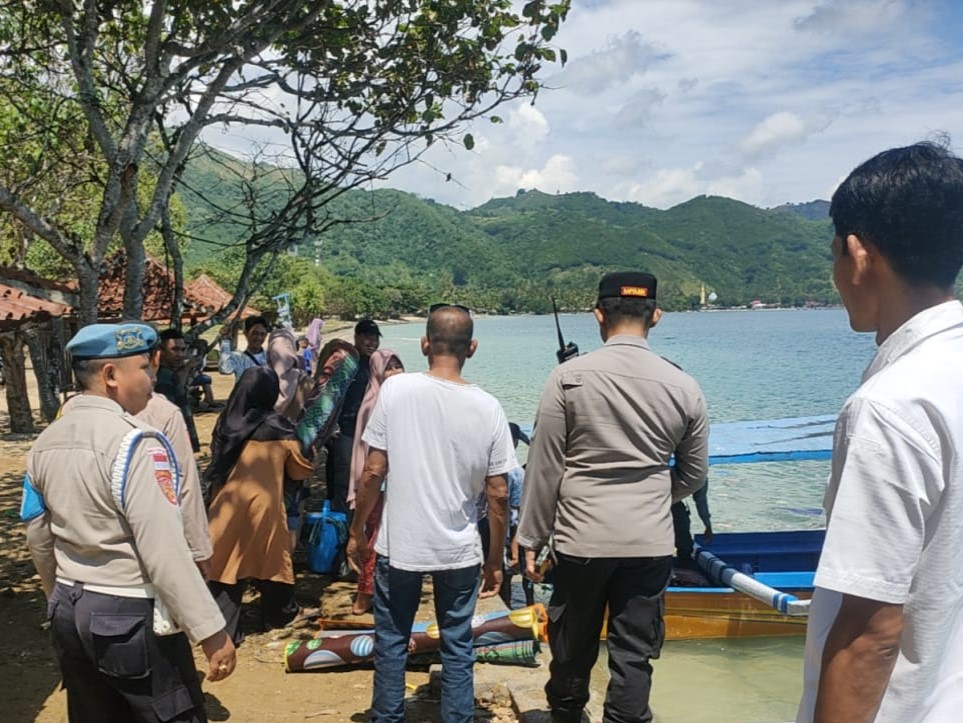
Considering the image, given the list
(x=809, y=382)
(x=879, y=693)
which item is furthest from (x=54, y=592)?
(x=809, y=382)

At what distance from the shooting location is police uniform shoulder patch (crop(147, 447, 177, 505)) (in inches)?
93.1

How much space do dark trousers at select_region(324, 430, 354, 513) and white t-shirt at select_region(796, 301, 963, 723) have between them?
5271mm

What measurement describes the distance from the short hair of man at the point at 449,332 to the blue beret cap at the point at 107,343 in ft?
3.89

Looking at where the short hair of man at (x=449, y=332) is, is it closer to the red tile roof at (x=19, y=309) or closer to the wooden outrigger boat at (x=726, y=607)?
the wooden outrigger boat at (x=726, y=607)

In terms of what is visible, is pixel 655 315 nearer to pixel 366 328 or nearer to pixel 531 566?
pixel 531 566

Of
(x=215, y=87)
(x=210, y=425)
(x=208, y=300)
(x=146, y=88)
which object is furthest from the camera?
(x=208, y=300)

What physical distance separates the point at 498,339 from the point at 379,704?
83828 mm

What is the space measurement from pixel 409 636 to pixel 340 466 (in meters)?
3.19

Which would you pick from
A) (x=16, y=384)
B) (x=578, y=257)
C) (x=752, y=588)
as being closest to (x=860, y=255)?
(x=752, y=588)

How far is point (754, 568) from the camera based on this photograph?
750 centimetres

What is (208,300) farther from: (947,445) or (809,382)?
(809,382)

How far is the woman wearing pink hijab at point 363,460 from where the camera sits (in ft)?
15.8

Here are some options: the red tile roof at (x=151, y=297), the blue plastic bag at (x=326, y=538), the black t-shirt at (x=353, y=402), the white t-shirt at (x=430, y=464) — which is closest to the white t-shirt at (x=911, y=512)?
the white t-shirt at (x=430, y=464)

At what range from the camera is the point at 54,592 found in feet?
8.03
